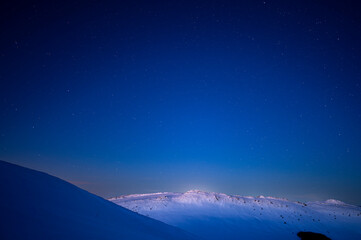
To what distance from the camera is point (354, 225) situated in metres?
19.1

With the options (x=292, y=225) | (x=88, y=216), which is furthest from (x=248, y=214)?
(x=88, y=216)

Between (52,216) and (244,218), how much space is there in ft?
62.9

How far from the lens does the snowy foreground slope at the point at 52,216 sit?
3.57m

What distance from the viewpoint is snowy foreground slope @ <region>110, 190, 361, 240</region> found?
14734 millimetres

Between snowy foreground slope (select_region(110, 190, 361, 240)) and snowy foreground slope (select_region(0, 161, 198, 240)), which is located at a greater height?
snowy foreground slope (select_region(0, 161, 198, 240))

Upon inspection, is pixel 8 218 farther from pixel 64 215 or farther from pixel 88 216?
pixel 88 216

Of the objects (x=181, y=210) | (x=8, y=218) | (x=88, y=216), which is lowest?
(x=181, y=210)

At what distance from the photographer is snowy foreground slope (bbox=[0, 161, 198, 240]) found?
3570 mm

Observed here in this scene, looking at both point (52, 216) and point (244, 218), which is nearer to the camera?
point (52, 216)

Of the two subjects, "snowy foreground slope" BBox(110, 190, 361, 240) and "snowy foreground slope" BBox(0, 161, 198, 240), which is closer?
"snowy foreground slope" BBox(0, 161, 198, 240)

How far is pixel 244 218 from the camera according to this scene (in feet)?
60.6

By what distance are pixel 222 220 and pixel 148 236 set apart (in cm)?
1407

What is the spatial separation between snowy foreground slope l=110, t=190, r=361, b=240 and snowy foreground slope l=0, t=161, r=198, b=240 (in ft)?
31.2

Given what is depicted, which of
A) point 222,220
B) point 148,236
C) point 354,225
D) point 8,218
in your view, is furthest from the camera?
point 354,225
